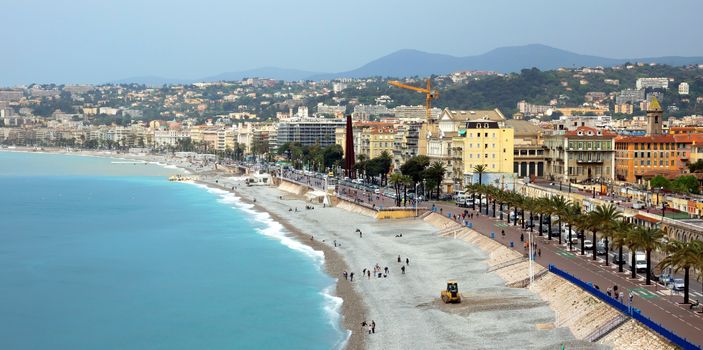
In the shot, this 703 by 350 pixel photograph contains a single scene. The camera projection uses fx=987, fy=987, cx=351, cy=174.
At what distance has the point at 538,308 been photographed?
1543 inches

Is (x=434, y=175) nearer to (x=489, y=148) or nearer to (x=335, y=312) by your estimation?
(x=489, y=148)

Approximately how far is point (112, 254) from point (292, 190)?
51760 mm

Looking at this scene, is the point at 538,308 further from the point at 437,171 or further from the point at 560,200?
the point at 437,171

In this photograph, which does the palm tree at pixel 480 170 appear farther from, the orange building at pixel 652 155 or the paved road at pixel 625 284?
the paved road at pixel 625 284

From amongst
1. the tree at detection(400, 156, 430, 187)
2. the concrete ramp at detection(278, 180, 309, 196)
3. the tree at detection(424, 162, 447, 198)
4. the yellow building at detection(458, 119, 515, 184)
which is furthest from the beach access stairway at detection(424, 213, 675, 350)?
the concrete ramp at detection(278, 180, 309, 196)

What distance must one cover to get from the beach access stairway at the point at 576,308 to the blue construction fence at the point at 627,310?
0.15m

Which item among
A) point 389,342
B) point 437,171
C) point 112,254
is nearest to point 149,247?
point 112,254

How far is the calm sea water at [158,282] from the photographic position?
39.8 meters

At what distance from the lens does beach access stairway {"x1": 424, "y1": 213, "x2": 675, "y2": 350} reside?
102 ft

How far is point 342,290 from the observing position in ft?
155

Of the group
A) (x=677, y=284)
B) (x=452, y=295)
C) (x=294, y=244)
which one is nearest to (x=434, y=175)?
(x=294, y=244)

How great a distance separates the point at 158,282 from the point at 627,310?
89.9 ft

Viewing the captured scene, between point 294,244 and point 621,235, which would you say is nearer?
point 621,235

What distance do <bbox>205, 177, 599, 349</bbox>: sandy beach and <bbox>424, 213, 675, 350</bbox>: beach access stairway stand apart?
17.9 inches
